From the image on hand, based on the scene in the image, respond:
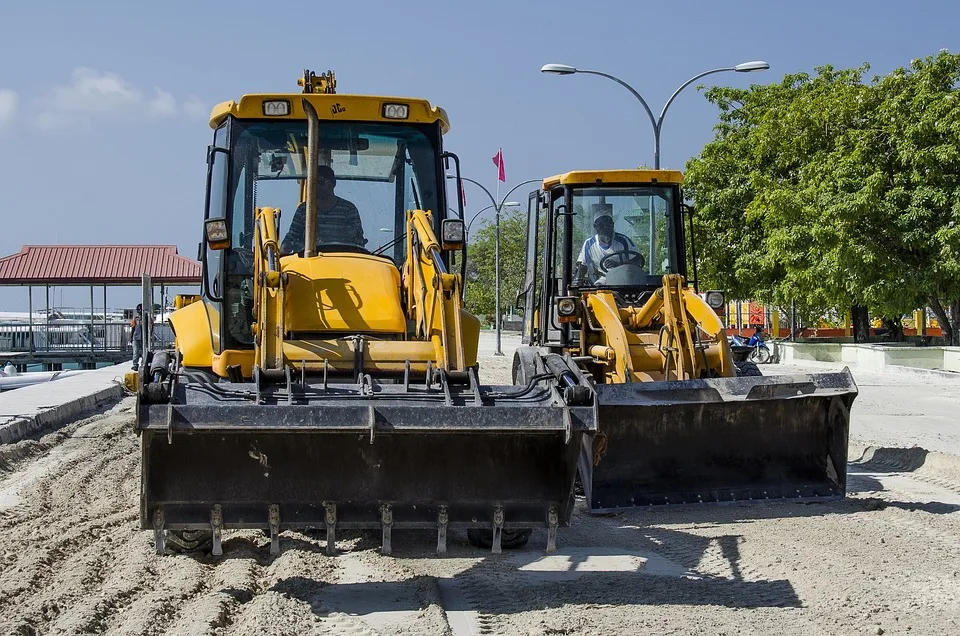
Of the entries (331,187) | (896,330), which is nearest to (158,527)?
(331,187)

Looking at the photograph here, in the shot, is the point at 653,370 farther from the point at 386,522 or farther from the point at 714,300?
the point at 386,522

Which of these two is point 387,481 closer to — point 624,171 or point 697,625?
point 697,625

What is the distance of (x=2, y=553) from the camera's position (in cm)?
672

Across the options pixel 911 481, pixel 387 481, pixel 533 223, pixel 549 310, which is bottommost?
pixel 911 481

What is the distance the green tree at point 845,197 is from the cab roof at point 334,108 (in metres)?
19.6

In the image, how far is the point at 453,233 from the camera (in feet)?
24.3

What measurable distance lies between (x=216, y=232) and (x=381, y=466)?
2.03 m

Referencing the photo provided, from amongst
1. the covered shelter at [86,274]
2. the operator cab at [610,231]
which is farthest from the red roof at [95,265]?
the operator cab at [610,231]

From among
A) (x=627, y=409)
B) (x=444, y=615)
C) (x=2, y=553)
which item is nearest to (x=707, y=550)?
(x=627, y=409)

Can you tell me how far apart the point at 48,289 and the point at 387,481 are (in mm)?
38644

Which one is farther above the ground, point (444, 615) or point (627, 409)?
point (627, 409)

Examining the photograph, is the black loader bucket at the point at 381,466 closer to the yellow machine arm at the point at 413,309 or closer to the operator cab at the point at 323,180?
the yellow machine arm at the point at 413,309

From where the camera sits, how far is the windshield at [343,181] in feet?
24.9

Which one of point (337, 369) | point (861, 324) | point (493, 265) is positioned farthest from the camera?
point (493, 265)
